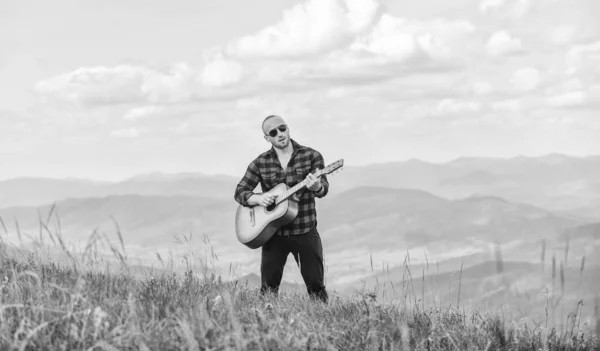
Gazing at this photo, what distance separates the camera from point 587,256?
5012 millimetres

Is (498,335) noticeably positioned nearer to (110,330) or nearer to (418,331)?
(418,331)

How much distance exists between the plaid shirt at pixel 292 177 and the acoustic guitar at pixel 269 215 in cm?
7

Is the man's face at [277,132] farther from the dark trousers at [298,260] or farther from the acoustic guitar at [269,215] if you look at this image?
the dark trousers at [298,260]

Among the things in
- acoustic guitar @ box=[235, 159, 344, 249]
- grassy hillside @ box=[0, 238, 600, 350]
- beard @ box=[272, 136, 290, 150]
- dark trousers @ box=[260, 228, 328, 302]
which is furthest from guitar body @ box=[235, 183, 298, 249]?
grassy hillside @ box=[0, 238, 600, 350]

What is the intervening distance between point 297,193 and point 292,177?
0.56 ft

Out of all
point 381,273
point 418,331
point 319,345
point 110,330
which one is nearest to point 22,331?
point 110,330

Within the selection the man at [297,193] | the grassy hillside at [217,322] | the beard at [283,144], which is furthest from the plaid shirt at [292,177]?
the grassy hillside at [217,322]

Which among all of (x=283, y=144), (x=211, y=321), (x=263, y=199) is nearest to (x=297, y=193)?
(x=263, y=199)

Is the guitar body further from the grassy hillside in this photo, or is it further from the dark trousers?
the grassy hillside

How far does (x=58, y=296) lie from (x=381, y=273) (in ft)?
10.3

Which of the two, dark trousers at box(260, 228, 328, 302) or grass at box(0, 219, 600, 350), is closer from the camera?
grass at box(0, 219, 600, 350)

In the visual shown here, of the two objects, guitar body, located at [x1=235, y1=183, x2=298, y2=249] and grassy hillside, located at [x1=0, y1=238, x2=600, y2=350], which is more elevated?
guitar body, located at [x1=235, y1=183, x2=298, y2=249]

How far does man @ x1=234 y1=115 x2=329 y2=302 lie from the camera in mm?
7734

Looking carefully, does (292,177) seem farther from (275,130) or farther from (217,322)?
(217,322)
